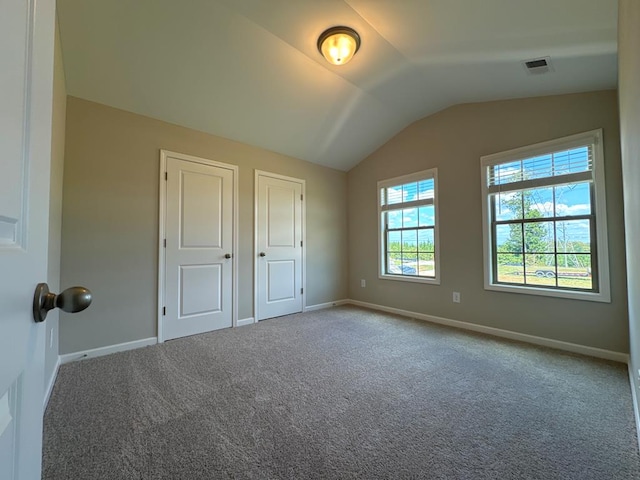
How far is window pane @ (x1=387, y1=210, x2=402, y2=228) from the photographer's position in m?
4.29

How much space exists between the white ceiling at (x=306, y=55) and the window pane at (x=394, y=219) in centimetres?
150

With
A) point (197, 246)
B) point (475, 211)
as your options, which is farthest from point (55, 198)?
point (475, 211)

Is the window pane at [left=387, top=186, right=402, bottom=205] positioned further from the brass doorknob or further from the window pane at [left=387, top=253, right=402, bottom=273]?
the brass doorknob

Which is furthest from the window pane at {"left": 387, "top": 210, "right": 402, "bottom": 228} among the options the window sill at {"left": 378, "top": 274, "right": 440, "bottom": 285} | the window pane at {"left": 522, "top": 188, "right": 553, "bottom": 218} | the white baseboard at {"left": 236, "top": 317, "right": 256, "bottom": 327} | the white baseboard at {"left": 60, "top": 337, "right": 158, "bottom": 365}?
the white baseboard at {"left": 60, "top": 337, "right": 158, "bottom": 365}

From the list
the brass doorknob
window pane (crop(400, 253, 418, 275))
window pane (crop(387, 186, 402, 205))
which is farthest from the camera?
window pane (crop(387, 186, 402, 205))

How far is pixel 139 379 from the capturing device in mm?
2148

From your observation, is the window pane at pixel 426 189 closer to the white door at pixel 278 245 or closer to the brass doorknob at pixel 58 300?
the white door at pixel 278 245

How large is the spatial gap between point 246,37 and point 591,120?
3.23 meters

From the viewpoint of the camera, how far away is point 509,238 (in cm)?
319

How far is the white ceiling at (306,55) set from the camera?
206cm

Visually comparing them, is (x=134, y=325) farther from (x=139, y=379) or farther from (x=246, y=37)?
(x=246, y=37)

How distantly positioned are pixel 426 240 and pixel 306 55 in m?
2.69

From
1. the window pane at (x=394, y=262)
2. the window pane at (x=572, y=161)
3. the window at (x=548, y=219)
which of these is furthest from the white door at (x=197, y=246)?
the window pane at (x=572, y=161)

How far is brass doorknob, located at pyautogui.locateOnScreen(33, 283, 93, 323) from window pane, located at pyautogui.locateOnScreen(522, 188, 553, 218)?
3.71 m
